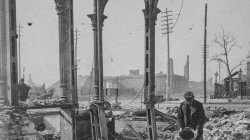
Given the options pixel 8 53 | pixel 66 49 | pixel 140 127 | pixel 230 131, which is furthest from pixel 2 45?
pixel 140 127

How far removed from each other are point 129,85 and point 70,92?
48.9 meters

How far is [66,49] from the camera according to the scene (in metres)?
8.88

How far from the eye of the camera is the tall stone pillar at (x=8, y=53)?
6398mm

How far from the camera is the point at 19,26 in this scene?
40844mm

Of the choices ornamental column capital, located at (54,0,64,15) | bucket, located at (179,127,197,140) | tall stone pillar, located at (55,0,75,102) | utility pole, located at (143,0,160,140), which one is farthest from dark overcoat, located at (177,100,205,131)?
ornamental column capital, located at (54,0,64,15)

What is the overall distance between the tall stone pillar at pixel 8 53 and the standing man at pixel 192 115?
3.91 metres

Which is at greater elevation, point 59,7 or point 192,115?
point 59,7

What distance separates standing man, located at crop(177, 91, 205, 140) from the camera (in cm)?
515

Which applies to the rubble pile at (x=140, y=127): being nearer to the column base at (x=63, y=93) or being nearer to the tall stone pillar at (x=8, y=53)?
the column base at (x=63, y=93)

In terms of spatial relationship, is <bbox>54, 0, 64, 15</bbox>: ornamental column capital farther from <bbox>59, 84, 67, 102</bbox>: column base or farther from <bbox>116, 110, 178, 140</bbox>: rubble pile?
<bbox>116, 110, 178, 140</bbox>: rubble pile

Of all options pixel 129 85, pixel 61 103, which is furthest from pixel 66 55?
pixel 129 85

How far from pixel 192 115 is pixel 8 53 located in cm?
435

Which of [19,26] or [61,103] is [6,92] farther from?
[19,26]

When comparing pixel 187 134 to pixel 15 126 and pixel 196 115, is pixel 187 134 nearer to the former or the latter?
pixel 196 115
